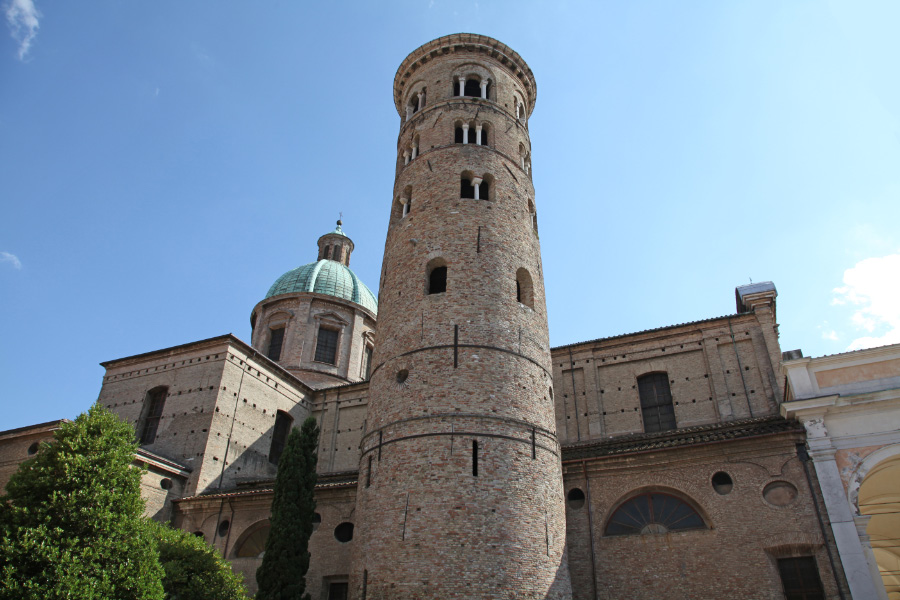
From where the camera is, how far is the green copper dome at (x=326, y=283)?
28.7 metres

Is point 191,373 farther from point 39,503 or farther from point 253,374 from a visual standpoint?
point 39,503

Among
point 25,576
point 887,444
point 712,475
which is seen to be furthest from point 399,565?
point 887,444

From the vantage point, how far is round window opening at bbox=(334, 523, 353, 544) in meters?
16.1

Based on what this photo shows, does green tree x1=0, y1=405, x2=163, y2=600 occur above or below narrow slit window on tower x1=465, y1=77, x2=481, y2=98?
below

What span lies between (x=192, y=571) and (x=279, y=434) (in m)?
10.2

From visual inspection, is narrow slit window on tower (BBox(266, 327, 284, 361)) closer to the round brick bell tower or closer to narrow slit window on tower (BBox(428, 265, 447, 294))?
the round brick bell tower

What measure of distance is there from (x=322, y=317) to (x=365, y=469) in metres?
15.6

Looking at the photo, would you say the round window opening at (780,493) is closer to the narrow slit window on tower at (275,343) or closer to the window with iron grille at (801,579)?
the window with iron grille at (801,579)

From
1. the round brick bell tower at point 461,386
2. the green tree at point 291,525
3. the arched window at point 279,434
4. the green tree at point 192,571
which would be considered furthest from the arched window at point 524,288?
the arched window at point 279,434

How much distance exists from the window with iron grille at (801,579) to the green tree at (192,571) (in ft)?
36.1

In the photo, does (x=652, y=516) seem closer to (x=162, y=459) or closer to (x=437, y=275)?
(x=437, y=275)

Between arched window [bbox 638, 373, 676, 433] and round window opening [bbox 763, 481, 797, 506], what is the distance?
15.1 ft

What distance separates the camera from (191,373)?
68.0ft

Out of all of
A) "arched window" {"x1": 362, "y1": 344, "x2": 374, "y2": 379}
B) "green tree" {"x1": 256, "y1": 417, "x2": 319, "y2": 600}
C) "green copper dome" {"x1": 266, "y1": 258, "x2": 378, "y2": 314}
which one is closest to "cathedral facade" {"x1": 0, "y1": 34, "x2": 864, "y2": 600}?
"green tree" {"x1": 256, "y1": 417, "x2": 319, "y2": 600}
